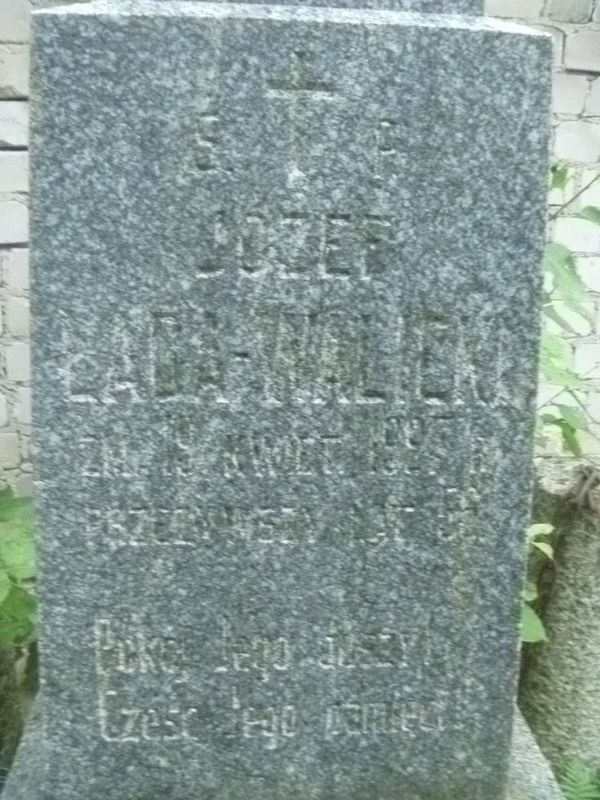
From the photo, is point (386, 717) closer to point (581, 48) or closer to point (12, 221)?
point (12, 221)

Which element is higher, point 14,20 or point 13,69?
point 14,20

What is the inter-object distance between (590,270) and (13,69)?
90.8 inches

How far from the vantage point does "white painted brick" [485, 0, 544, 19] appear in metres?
3.57

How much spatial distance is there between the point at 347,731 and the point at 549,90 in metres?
1.23

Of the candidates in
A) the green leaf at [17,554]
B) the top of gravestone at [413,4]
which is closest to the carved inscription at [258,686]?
the green leaf at [17,554]

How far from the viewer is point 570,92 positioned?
3.65 m

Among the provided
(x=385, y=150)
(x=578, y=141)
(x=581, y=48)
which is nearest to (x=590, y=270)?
(x=578, y=141)

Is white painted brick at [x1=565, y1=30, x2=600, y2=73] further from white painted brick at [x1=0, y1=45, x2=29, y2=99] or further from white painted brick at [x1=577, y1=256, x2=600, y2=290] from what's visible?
white painted brick at [x1=0, y1=45, x2=29, y2=99]

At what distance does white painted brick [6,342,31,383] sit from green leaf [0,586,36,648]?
1.36 m

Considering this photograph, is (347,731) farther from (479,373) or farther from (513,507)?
(479,373)

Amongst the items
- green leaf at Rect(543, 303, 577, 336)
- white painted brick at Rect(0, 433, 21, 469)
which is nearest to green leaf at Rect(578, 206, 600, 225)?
green leaf at Rect(543, 303, 577, 336)

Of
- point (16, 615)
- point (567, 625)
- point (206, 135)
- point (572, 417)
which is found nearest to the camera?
point (206, 135)

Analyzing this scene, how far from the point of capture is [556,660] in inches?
110

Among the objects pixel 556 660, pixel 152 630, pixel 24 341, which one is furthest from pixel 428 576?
pixel 24 341
